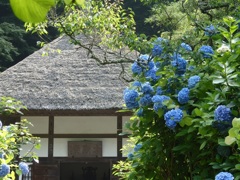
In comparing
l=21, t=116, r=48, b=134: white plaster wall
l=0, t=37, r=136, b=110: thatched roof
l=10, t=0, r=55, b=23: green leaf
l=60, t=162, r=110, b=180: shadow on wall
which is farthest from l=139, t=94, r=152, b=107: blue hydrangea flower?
l=60, t=162, r=110, b=180: shadow on wall

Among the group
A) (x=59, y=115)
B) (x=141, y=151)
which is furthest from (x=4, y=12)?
(x=141, y=151)

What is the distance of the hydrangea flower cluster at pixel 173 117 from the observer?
7.47ft

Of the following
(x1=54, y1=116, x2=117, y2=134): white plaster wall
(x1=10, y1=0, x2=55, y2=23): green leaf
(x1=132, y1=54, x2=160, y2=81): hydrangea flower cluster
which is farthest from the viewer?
(x1=54, y1=116, x2=117, y2=134): white plaster wall

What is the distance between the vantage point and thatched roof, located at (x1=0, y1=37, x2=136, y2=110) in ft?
33.1

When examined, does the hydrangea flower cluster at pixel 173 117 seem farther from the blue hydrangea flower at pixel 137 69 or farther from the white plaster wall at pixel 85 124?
the white plaster wall at pixel 85 124

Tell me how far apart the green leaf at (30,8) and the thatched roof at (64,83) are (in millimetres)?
9076

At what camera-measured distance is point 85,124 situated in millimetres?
10336

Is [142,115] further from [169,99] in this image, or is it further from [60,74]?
[60,74]

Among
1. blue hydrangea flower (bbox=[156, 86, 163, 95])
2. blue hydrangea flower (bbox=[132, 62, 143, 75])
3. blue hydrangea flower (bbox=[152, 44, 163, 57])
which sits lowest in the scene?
blue hydrangea flower (bbox=[156, 86, 163, 95])

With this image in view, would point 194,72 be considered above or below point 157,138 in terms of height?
above

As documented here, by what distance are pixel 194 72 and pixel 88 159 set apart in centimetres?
811

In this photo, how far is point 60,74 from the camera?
11641 millimetres

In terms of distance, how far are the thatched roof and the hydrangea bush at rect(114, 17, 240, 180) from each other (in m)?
6.71

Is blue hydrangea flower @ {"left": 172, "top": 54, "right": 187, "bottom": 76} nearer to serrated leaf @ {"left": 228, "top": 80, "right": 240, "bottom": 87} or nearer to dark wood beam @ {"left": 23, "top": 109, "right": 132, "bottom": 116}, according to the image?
serrated leaf @ {"left": 228, "top": 80, "right": 240, "bottom": 87}
